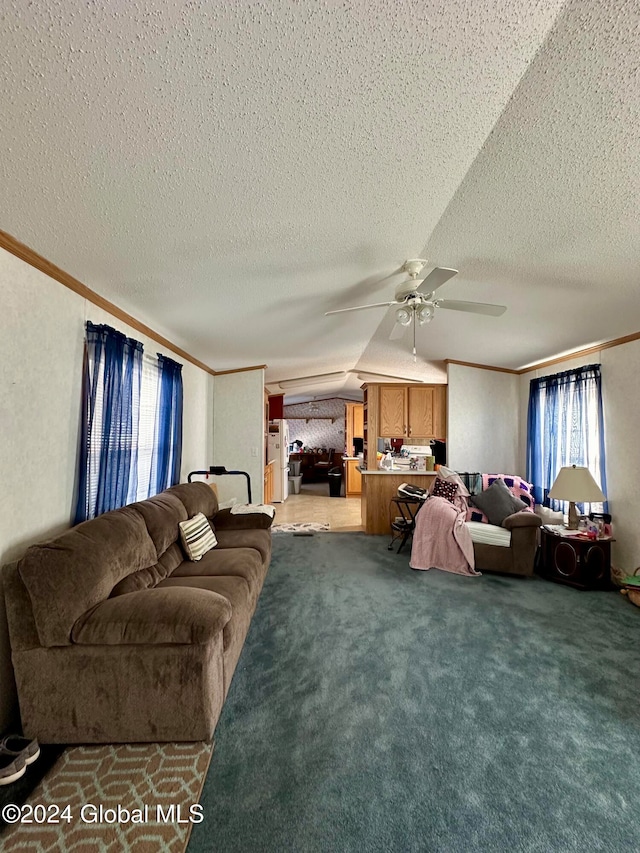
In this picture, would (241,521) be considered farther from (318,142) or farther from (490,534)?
(318,142)

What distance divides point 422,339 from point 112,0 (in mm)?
3997

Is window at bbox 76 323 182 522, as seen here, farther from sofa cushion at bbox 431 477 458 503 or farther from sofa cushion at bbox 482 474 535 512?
sofa cushion at bbox 482 474 535 512

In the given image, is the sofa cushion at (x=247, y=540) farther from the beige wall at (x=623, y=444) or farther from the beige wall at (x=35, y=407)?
the beige wall at (x=623, y=444)

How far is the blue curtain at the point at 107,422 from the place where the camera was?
91.9 inches

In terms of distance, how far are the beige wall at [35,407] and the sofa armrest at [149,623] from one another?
501 mm

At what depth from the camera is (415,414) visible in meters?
5.67

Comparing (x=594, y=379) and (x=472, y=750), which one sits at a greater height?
(x=594, y=379)

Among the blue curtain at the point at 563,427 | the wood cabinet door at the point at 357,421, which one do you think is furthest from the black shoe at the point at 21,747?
the wood cabinet door at the point at 357,421

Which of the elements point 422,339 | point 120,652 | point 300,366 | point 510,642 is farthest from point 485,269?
point 300,366

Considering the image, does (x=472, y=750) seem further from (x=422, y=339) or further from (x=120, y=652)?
(x=422, y=339)

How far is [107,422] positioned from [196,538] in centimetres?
110

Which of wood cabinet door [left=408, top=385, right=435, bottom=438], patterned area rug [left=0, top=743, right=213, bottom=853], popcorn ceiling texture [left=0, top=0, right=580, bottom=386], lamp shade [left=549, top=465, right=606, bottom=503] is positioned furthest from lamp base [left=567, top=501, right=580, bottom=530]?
patterned area rug [left=0, top=743, right=213, bottom=853]

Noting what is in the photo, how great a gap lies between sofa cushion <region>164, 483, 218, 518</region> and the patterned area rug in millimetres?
1767

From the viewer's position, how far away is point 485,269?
8.42 feet
